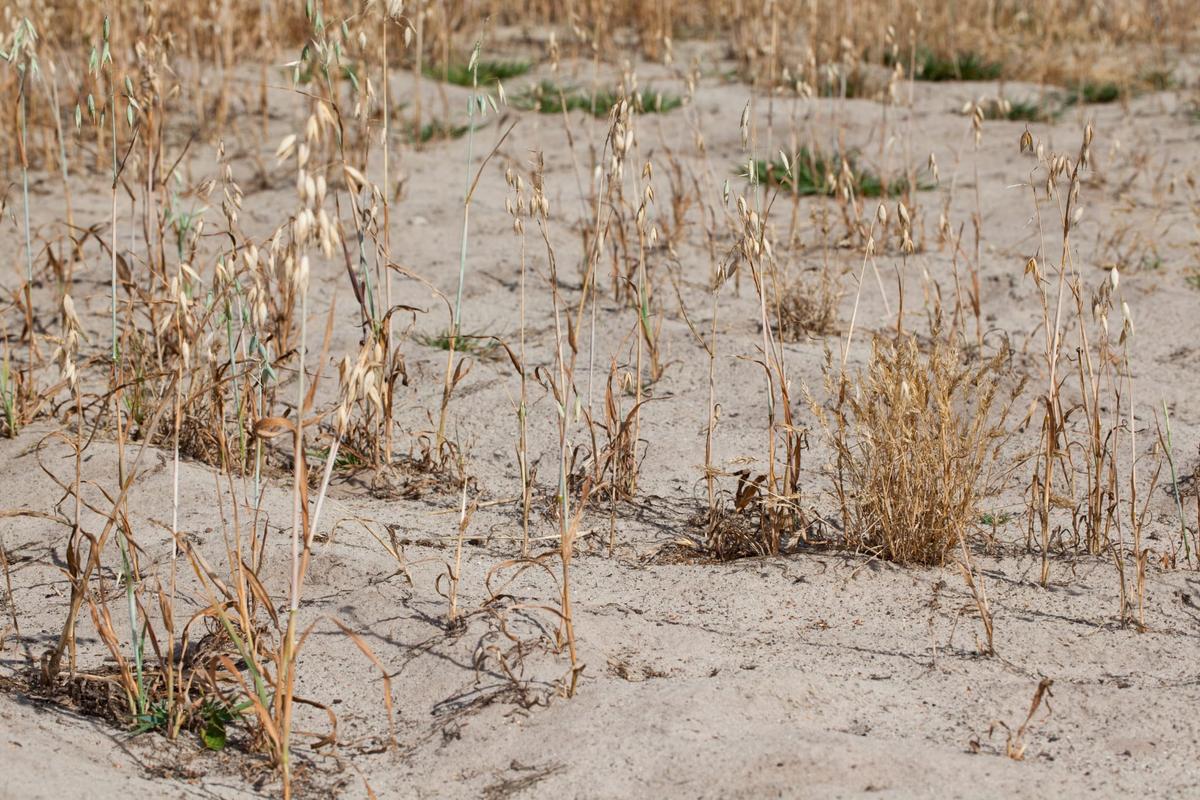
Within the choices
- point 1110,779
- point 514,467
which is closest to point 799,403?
point 514,467

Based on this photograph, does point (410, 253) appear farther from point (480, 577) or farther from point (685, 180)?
point (480, 577)

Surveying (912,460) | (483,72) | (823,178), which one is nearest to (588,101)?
(483,72)

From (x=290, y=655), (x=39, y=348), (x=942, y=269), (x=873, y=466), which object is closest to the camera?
(x=290, y=655)

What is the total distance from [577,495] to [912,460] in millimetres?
707

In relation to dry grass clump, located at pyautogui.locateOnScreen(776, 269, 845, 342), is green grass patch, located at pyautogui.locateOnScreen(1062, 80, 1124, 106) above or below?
above

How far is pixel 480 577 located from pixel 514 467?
1.91ft

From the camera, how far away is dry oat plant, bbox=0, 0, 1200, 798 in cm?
187

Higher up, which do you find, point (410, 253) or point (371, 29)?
point (371, 29)

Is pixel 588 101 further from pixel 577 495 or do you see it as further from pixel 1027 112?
pixel 577 495

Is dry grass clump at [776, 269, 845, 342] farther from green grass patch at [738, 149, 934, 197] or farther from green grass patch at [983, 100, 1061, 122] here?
green grass patch at [983, 100, 1061, 122]

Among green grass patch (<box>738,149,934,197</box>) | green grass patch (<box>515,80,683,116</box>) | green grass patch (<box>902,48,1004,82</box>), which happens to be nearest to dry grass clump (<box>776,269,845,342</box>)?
green grass patch (<box>738,149,934,197</box>)

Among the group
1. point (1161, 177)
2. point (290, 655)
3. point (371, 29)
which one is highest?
point (371, 29)

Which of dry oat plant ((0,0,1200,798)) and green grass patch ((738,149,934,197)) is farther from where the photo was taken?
green grass patch ((738,149,934,197))

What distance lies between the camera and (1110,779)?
1822 mm
